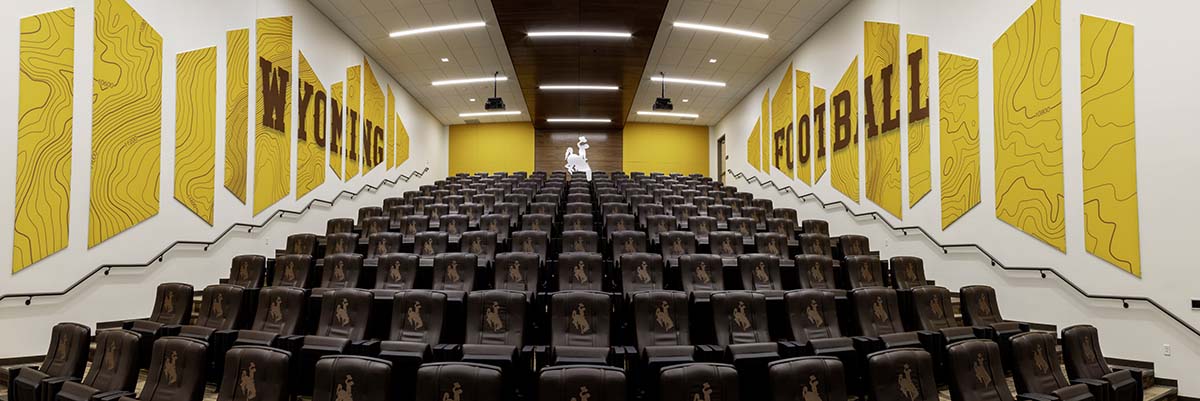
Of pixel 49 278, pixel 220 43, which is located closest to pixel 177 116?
pixel 220 43

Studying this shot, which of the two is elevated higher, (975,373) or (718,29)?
(718,29)

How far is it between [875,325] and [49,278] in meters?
5.04

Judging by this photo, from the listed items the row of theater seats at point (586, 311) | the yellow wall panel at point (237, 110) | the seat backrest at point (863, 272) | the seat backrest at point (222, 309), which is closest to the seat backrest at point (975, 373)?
the row of theater seats at point (586, 311)

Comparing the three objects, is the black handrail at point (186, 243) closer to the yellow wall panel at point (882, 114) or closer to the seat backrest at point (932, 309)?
the seat backrest at point (932, 309)

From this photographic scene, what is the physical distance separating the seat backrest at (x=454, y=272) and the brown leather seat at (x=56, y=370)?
69.5 inches

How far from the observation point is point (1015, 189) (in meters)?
4.27

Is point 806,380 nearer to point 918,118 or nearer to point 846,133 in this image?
point 918,118

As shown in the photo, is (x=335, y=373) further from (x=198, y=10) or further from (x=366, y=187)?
(x=366, y=187)

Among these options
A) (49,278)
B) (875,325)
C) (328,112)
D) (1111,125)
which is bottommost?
(875,325)

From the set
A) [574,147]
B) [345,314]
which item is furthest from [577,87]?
[345,314]

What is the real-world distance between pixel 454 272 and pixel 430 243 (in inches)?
38.5

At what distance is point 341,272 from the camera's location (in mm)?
4047

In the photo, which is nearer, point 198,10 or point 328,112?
point 198,10

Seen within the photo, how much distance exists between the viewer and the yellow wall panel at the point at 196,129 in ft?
15.2
